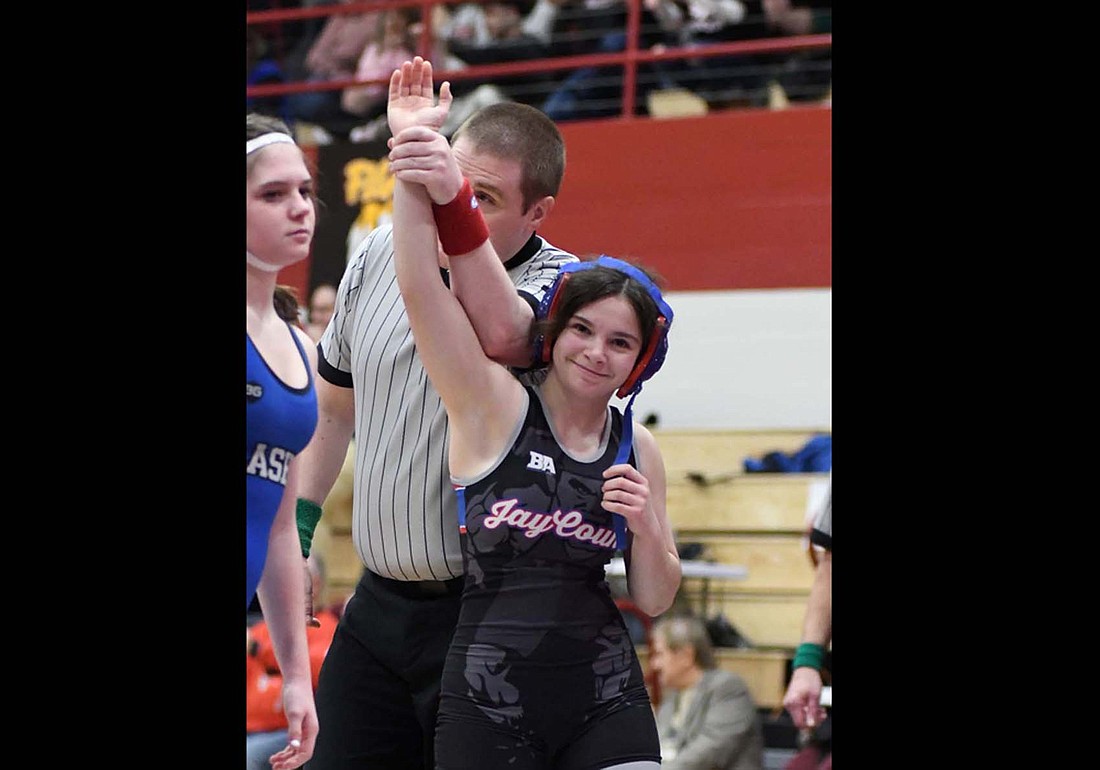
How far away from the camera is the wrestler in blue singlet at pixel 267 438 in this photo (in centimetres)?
246

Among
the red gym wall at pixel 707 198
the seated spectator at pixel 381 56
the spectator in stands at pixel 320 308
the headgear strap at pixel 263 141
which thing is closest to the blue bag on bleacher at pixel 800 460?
the red gym wall at pixel 707 198

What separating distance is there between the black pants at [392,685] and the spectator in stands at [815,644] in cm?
92

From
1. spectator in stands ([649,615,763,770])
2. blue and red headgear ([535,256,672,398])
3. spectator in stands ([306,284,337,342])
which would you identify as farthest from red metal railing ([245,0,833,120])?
blue and red headgear ([535,256,672,398])

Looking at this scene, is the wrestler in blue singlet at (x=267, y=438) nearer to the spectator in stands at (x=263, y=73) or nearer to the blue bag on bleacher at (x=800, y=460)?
the blue bag on bleacher at (x=800, y=460)

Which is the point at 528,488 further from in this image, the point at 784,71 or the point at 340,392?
the point at 784,71

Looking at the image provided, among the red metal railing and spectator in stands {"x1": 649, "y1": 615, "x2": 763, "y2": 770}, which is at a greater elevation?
the red metal railing

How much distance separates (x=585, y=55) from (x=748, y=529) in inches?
133

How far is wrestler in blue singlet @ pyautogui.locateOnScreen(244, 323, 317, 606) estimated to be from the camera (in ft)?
8.07

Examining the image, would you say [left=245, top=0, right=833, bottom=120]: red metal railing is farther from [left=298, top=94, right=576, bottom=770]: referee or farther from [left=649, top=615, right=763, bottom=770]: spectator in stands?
[left=298, top=94, right=576, bottom=770]: referee

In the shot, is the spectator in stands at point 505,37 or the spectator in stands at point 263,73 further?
the spectator in stands at point 263,73

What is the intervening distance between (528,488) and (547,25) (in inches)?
296

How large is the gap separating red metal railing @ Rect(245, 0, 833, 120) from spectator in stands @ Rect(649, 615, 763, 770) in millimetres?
3117
